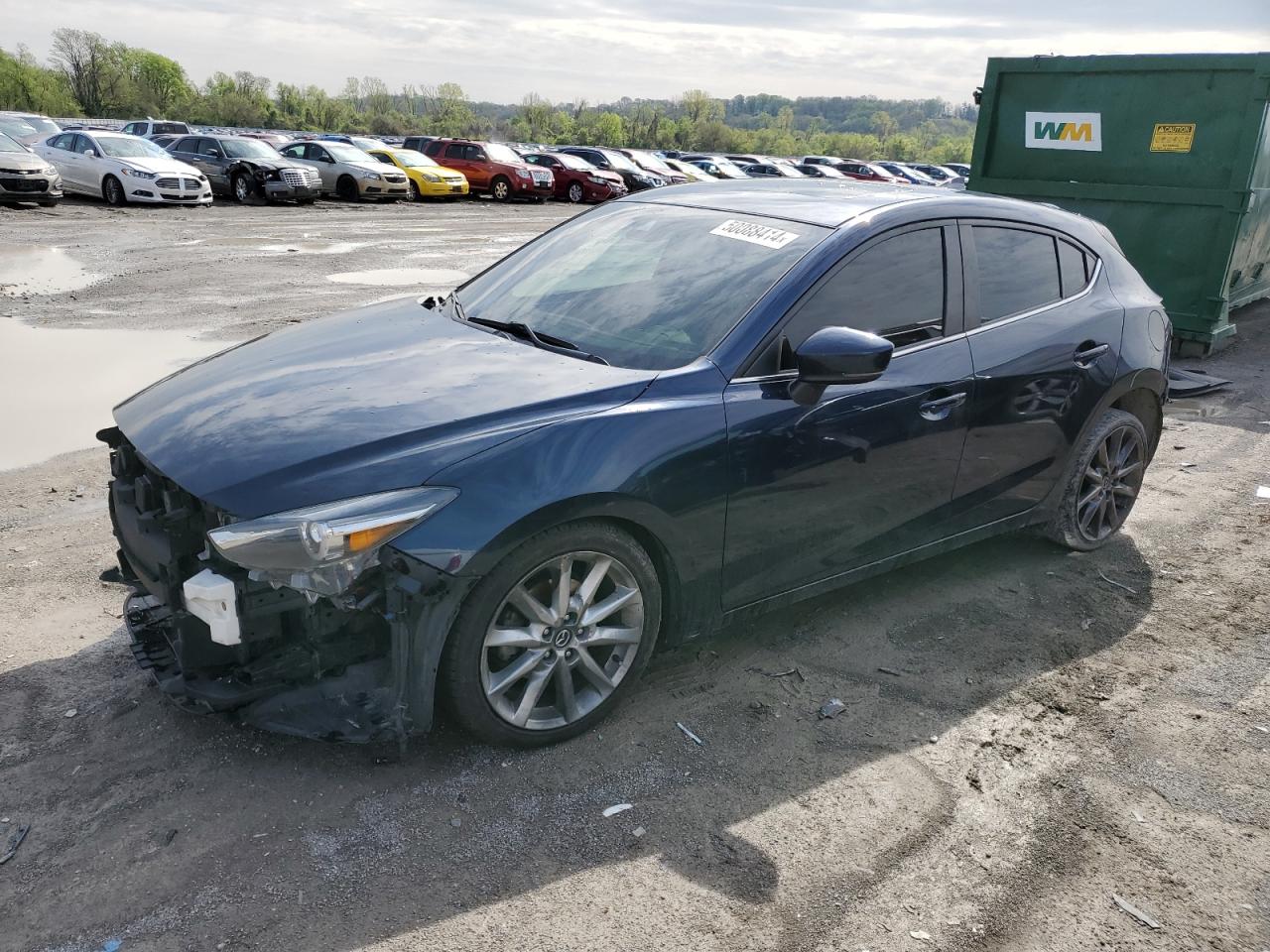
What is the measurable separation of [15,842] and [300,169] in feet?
76.4

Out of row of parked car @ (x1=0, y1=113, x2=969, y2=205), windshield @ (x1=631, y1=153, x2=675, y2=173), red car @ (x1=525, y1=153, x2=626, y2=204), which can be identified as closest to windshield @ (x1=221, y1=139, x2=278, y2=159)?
row of parked car @ (x1=0, y1=113, x2=969, y2=205)

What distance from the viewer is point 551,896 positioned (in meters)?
2.66

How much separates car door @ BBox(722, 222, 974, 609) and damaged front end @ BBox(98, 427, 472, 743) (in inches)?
43.9

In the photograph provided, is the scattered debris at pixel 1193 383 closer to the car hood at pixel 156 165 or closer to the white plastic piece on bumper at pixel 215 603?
the white plastic piece on bumper at pixel 215 603

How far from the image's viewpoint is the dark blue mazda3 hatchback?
2855 mm

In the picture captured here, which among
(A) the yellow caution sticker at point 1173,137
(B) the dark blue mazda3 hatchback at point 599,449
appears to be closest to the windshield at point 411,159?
(A) the yellow caution sticker at point 1173,137

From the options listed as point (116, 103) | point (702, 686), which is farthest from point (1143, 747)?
point (116, 103)

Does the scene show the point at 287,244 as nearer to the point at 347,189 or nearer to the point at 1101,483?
the point at 347,189

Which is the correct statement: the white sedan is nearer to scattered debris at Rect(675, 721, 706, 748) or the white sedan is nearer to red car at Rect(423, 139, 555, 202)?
red car at Rect(423, 139, 555, 202)

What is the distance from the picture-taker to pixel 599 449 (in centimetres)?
307

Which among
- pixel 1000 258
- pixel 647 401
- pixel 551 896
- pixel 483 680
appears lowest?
pixel 551 896

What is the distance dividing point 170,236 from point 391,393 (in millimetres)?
14946

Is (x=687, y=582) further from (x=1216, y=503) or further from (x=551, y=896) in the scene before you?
(x=1216, y=503)

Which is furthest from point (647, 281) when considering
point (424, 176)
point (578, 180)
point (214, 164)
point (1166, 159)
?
point (578, 180)
